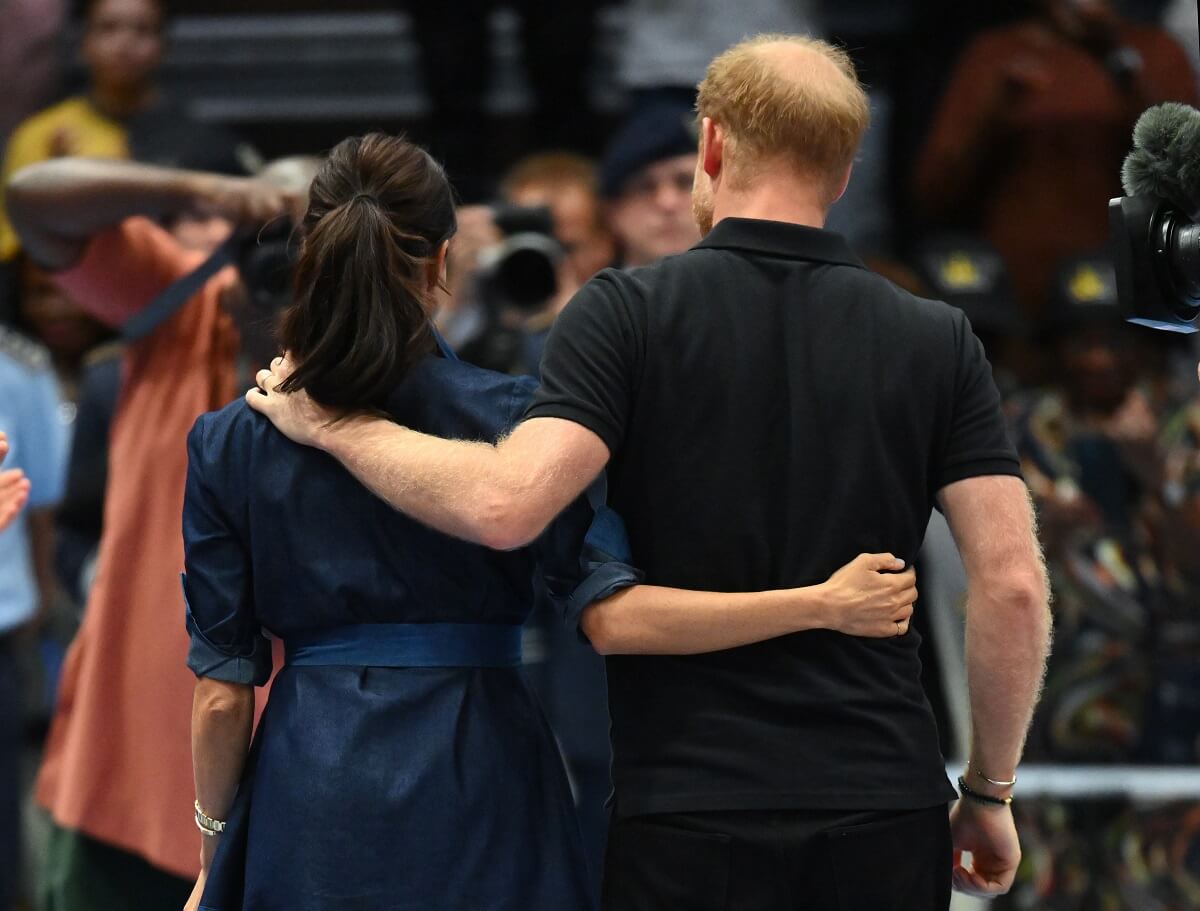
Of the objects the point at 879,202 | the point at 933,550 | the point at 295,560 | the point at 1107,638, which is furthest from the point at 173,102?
the point at 295,560

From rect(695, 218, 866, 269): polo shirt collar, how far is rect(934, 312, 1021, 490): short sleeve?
18cm

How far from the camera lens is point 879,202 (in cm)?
498

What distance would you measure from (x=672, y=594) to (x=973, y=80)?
3.16 m

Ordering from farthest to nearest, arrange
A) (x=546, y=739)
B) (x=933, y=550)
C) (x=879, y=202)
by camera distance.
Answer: (x=879, y=202) < (x=933, y=550) < (x=546, y=739)

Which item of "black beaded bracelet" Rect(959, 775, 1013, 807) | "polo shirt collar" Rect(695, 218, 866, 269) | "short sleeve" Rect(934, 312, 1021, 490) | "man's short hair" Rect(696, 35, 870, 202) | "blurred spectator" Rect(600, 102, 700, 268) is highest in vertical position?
"man's short hair" Rect(696, 35, 870, 202)

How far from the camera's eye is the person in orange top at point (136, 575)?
271cm

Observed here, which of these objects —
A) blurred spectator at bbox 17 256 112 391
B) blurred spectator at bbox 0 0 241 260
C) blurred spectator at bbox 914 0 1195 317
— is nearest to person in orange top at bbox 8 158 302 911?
blurred spectator at bbox 0 0 241 260

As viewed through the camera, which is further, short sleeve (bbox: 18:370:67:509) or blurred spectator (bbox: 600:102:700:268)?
short sleeve (bbox: 18:370:67:509)

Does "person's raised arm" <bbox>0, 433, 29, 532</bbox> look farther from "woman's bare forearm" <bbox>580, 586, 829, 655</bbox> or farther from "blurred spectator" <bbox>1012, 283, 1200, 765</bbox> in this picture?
"blurred spectator" <bbox>1012, 283, 1200, 765</bbox>

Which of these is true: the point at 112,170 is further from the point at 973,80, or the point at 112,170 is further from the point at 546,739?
the point at 973,80

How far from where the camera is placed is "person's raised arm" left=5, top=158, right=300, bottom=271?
2.70 meters

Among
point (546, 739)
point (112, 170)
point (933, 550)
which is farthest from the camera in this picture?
point (933, 550)

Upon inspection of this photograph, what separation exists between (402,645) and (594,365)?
1.21ft

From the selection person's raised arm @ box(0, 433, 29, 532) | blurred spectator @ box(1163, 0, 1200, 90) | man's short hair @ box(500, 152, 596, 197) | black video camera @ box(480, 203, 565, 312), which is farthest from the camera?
blurred spectator @ box(1163, 0, 1200, 90)
